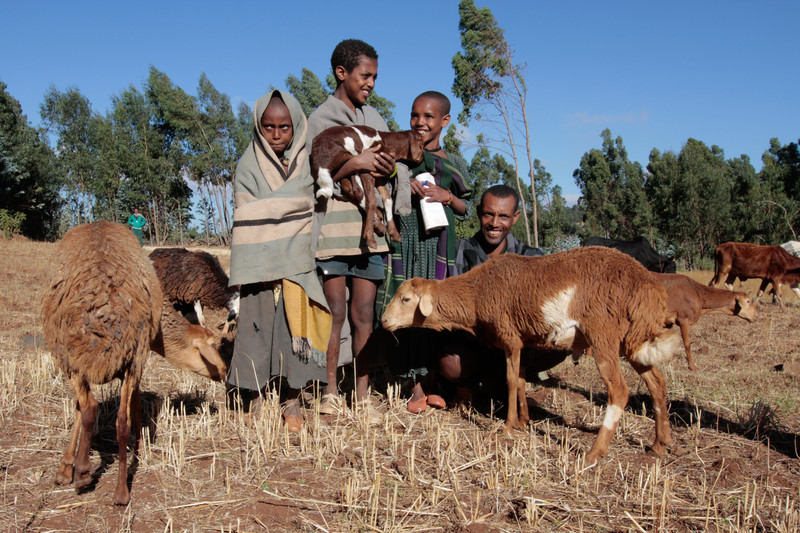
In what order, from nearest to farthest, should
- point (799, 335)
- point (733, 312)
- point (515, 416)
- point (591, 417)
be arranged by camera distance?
1. point (515, 416)
2. point (591, 417)
3. point (733, 312)
4. point (799, 335)

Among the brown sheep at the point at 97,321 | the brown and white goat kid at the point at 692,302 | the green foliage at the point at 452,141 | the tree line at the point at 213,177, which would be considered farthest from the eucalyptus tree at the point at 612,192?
the brown sheep at the point at 97,321

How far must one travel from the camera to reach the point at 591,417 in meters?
5.11

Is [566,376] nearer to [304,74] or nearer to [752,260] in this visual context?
[752,260]

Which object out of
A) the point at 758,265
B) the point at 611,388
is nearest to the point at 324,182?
the point at 611,388

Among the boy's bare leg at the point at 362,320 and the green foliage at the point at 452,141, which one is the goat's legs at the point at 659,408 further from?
the green foliage at the point at 452,141

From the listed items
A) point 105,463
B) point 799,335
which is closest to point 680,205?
point 799,335

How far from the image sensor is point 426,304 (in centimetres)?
494

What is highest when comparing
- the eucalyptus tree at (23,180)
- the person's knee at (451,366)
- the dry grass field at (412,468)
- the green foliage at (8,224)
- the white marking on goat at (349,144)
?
the eucalyptus tree at (23,180)

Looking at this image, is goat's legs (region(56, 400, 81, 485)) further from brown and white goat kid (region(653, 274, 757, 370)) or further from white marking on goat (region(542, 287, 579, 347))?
brown and white goat kid (region(653, 274, 757, 370))

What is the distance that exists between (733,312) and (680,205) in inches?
1476

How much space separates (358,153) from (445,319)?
171cm

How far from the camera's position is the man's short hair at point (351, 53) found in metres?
4.78

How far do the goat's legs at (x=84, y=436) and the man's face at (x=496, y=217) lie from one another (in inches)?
148

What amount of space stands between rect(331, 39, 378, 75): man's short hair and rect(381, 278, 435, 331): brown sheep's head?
2.00 m
